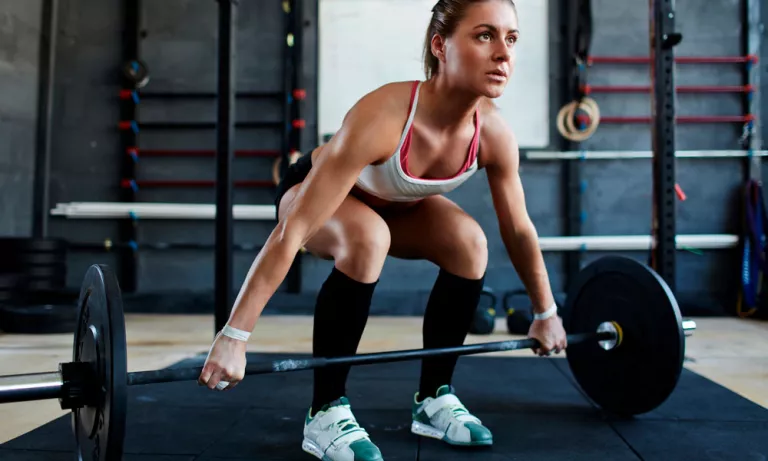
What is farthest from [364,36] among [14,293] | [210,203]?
[14,293]

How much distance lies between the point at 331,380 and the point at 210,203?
326 centimetres

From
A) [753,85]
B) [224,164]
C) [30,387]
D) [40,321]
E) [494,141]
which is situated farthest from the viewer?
[753,85]

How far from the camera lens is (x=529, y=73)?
13.9 feet

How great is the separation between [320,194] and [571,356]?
104 cm

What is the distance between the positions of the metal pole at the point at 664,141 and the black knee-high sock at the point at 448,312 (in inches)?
55.7

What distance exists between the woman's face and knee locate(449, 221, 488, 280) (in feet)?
1.21

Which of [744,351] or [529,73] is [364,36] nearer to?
[529,73]

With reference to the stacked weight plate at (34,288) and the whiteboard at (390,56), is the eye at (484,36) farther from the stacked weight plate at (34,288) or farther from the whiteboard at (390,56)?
the whiteboard at (390,56)

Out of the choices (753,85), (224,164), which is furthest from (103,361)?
(753,85)

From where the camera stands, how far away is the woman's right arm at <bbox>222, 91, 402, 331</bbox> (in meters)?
1.07

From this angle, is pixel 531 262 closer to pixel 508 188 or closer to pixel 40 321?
pixel 508 188

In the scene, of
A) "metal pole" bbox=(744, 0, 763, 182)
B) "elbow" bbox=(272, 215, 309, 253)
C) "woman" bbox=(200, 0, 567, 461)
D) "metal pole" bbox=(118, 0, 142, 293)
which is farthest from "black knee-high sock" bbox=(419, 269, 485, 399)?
"metal pole" bbox=(744, 0, 763, 182)

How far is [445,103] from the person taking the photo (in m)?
1.29

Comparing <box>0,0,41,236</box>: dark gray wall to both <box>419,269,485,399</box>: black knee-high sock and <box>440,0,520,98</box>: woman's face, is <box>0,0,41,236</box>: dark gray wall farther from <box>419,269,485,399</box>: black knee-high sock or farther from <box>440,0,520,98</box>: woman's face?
<box>440,0,520,98</box>: woman's face
